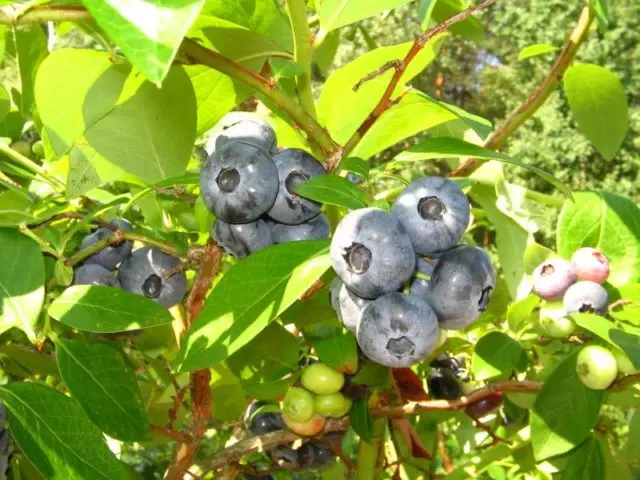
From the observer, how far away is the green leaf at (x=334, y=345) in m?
0.93

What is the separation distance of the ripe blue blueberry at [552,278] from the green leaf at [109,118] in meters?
0.45

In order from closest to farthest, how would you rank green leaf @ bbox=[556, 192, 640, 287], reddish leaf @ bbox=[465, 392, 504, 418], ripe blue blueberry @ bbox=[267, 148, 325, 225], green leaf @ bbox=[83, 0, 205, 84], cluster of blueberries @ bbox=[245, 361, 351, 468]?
green leaf @ bbox=[83, 0, 205, 84] → ripe blue blueberry @ bbox=[267, 148, 325, 225] → green leaf @ bbox=[556, 192, 640, 287] → cluster of blueberries @ bbox=[245, 361, 351, 468] → reddish leaf @ bbox=[465, 392, 504, 418]

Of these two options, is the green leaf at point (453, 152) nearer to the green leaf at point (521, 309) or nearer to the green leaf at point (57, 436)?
the green leaf at point (521, 309)

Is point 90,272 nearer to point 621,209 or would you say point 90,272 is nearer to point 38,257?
point 38,257

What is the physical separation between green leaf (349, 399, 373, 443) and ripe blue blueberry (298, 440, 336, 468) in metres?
0.25

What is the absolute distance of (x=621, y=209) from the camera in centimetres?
92

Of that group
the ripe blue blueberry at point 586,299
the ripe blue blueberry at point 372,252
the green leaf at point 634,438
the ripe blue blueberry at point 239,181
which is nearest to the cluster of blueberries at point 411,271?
the ripe blue blueberry at point 372,252

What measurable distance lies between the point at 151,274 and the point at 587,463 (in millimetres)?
649

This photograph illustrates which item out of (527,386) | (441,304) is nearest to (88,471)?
(441,304)

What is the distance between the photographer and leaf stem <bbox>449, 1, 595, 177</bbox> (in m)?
1.05

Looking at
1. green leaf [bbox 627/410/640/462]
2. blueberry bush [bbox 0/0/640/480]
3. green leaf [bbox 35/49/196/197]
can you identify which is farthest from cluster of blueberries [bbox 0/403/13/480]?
green leaf [bbox 627/410/640/462]

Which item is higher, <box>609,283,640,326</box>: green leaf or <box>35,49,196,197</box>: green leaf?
<box>35,49,196,197</box>: green leaf

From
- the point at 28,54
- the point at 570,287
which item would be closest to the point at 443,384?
the point at 570,287

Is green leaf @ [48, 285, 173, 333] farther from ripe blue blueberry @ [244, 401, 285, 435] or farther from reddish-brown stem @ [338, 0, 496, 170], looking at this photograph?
ripe blue blueberry @ [244, 401, 285, 435]
